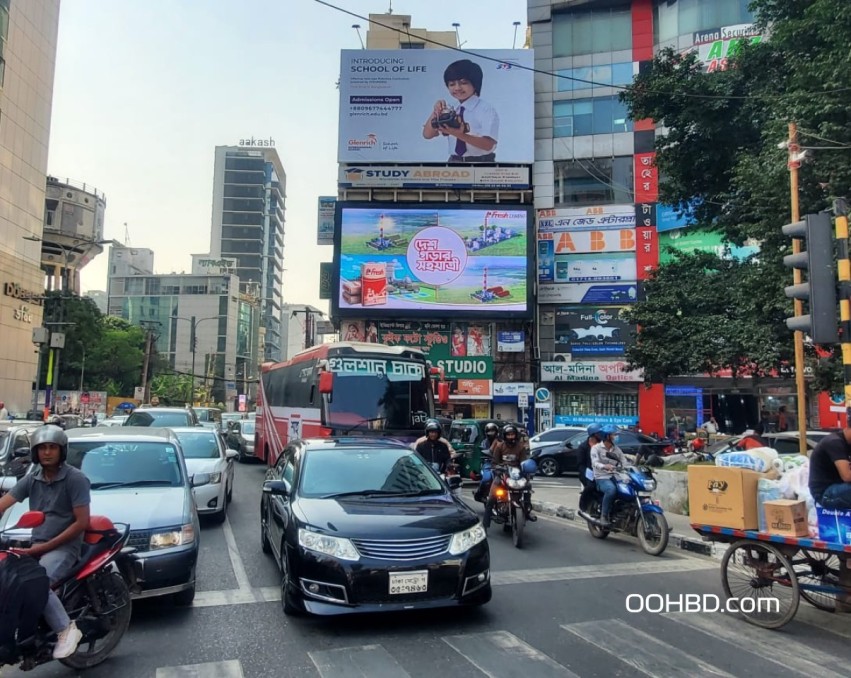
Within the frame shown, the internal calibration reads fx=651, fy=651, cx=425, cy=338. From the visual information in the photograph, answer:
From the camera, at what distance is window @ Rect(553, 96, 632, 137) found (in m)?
40.3

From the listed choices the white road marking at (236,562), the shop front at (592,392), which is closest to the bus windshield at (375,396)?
the white road marking at (236,562)

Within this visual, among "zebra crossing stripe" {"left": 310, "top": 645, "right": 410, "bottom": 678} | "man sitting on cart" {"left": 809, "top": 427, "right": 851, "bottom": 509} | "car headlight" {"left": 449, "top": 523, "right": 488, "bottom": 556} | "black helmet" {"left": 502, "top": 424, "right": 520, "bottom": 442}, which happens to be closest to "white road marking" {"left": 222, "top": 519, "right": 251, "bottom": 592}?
"zebra crossing stripe" {"left": 310, "top": 645, "right": 410, "bottom": 678}

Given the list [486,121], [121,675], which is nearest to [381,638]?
[121,675]

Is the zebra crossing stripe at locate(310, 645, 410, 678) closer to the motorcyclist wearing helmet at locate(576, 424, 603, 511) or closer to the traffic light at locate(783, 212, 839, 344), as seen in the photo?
the motorcyclist wearing helmet at locate(576, 424, 603, 511)

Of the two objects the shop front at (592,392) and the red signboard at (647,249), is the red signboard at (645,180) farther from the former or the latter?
the shop front at (592,392)

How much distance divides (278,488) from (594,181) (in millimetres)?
37558

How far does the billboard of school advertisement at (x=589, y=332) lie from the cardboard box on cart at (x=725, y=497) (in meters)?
32.8

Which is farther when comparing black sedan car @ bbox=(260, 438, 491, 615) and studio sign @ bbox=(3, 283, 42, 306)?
studio sign @ bbox=(3, 283, 42, 306)

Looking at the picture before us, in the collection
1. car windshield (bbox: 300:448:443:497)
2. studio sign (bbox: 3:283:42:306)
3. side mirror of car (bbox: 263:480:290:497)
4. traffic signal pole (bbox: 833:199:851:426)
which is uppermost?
studio sign (bbox: 3:283:42:306)

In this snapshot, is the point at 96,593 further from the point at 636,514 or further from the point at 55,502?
the point at 636,514

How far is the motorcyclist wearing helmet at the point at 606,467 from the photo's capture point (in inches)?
372

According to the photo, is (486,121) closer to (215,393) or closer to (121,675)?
(121,675)

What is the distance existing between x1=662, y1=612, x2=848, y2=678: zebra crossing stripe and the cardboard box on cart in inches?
33.7

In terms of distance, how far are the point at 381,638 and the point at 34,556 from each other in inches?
102
